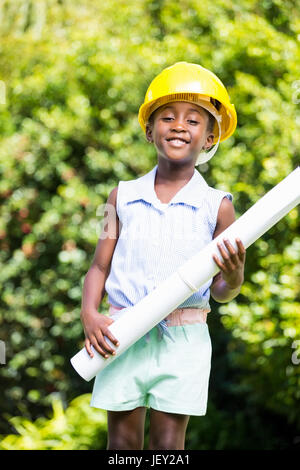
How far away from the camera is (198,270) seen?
2.14 m

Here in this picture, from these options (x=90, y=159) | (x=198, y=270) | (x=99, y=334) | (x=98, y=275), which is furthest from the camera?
(x=90, y=159)

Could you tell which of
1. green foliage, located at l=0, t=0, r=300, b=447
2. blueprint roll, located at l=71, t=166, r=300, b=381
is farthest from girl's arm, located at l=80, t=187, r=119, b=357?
green foliage, located at l=0, t=0, r=300, b=447

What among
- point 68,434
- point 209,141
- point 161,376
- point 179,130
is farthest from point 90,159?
point 161,376

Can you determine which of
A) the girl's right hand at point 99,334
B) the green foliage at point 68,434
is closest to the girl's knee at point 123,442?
the girl's right hand at point 99,334

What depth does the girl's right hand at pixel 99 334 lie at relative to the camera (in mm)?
2225

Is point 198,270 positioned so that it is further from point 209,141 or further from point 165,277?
point 209,141

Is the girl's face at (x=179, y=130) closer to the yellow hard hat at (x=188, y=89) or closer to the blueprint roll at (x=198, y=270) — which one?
the yellow hard hat at (x=188, y=89)

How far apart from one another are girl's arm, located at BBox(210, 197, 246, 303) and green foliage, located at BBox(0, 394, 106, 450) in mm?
3095

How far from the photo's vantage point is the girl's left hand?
2.12m

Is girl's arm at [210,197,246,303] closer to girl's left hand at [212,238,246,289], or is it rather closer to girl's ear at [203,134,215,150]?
girl's left hand at [212,238,246,289]

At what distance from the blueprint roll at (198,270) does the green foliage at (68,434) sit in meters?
3.13

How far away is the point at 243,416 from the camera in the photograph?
5.23 metres

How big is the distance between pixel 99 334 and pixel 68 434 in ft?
10.4

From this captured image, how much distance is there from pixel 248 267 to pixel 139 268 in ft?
9.14
